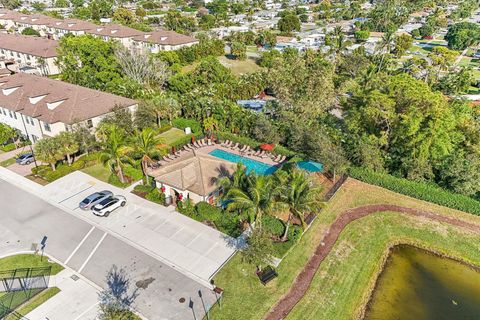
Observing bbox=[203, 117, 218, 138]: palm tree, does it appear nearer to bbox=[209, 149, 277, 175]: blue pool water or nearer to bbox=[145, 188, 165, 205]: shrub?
bbox=[209, 149, 277, 175]: blue pool water

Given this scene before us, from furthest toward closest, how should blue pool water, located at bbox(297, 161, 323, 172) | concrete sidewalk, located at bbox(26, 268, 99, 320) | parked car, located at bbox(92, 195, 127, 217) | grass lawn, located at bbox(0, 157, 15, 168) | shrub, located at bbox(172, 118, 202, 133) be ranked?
1. shrub, located at bbox(172, 118, 202, 133)
2. grass lawn, located at bbox(0, 157, 15, 168)
3. blue pool water, located at bbox(297, 161, 323, 172)
4. parked car, located at bbox(92, 195, 127, 217)
5. concrete sidewalk, located at bbox(26, 268, 99, 320)

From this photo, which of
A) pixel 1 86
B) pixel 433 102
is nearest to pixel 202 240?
pixel 433 102

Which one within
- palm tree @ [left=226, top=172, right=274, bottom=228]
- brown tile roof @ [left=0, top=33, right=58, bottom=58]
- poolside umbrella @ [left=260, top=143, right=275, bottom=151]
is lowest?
poolside umbrella @ [left=260, top=143, right=275, bottom=151]

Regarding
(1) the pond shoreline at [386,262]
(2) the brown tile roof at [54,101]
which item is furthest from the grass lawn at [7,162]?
(1) the pond shoreline at [386,262]

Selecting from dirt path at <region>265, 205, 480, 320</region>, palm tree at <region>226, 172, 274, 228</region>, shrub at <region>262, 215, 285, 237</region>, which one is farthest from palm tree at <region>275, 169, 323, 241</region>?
dirt path at <region>265, 205, 480, 320</region>

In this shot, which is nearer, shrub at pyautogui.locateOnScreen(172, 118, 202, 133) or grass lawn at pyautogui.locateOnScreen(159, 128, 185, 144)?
grass lawn at pyautogui.locateOnScreen(159, 128, 185, 144)

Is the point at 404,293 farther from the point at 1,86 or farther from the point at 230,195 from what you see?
the point at 1,86
